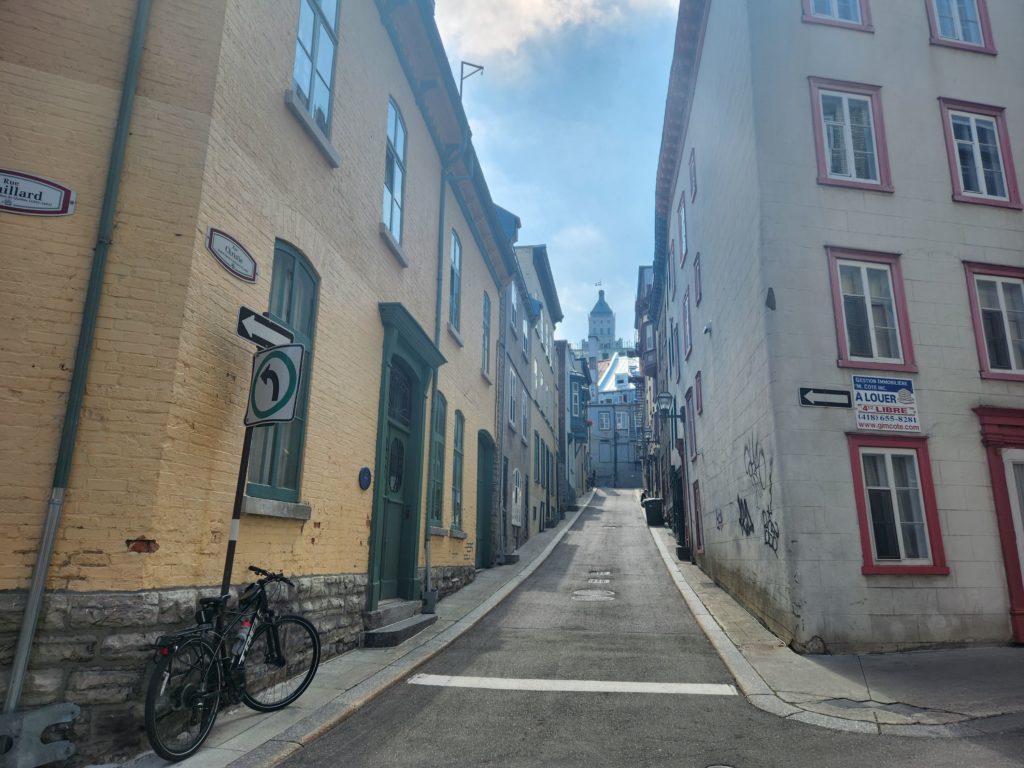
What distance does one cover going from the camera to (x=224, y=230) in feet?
19.0

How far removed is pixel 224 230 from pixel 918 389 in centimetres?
912

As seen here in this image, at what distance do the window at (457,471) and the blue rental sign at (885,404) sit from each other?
723 cm

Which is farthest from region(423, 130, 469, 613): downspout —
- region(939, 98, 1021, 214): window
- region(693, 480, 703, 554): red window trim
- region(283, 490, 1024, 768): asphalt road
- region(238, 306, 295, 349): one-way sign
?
region(693, 480, 703, 554): red window trim

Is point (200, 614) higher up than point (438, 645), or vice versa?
point (200, 614)

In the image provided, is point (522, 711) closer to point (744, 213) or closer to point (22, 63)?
point (22, 63)

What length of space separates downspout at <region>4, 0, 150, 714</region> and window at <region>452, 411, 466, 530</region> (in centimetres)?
899

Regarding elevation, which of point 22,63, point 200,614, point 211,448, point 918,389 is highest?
point 22,63

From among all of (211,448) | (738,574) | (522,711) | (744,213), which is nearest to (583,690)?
(522,711)

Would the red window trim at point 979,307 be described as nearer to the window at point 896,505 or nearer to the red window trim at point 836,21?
the window at point 896,505

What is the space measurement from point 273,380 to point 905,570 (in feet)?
26.6

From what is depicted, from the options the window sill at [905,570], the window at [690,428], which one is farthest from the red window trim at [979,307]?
the window at [690,428]

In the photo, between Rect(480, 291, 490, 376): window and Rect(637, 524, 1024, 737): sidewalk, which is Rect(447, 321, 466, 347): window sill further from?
Rect(637, 524, 1024, 737): sidewalk

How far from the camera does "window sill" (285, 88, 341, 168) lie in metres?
6.97

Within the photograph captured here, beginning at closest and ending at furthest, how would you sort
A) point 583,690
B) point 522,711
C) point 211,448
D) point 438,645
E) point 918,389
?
point 211,448 → point 522,711 → point 583,690 → point 438,645 → point 918,389
